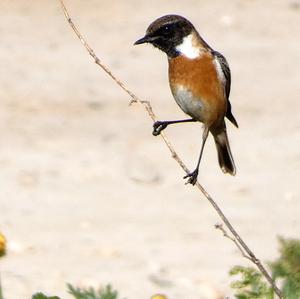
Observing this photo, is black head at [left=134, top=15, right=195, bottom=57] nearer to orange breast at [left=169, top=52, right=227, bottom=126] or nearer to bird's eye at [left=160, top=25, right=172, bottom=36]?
bird's eye at [left=160, top=25, right=172, bottom=36]

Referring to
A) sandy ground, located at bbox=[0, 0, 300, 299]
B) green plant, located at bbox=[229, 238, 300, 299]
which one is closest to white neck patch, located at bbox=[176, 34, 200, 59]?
green plant, located at bbox=[229, 238, 300, 299]

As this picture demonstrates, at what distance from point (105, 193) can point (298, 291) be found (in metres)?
4.69

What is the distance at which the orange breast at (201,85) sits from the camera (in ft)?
16.5

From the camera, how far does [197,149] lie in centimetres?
998

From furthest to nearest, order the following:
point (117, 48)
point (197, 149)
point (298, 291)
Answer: point (117, 48)
point (197, 149)
point (298, 291)

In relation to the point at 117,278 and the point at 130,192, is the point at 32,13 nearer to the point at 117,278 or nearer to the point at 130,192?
the point at 130,192

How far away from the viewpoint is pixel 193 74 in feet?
16.7

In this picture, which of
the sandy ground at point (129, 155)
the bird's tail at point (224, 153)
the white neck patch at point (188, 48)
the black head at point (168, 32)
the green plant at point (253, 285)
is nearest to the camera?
the green plant at point (253, 285)

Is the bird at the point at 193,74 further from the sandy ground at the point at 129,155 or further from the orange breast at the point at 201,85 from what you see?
the sandy ground at the point at 129,155

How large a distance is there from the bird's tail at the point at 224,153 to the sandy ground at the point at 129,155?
2.21m

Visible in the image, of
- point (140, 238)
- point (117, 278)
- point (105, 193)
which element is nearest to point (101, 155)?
point (105, 193)

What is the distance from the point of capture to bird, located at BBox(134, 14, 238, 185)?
193 inches

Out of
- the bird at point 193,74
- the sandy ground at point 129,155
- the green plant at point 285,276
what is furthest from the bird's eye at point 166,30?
the sandy ground at point 129,155

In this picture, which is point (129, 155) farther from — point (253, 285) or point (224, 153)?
point (253, 285)
